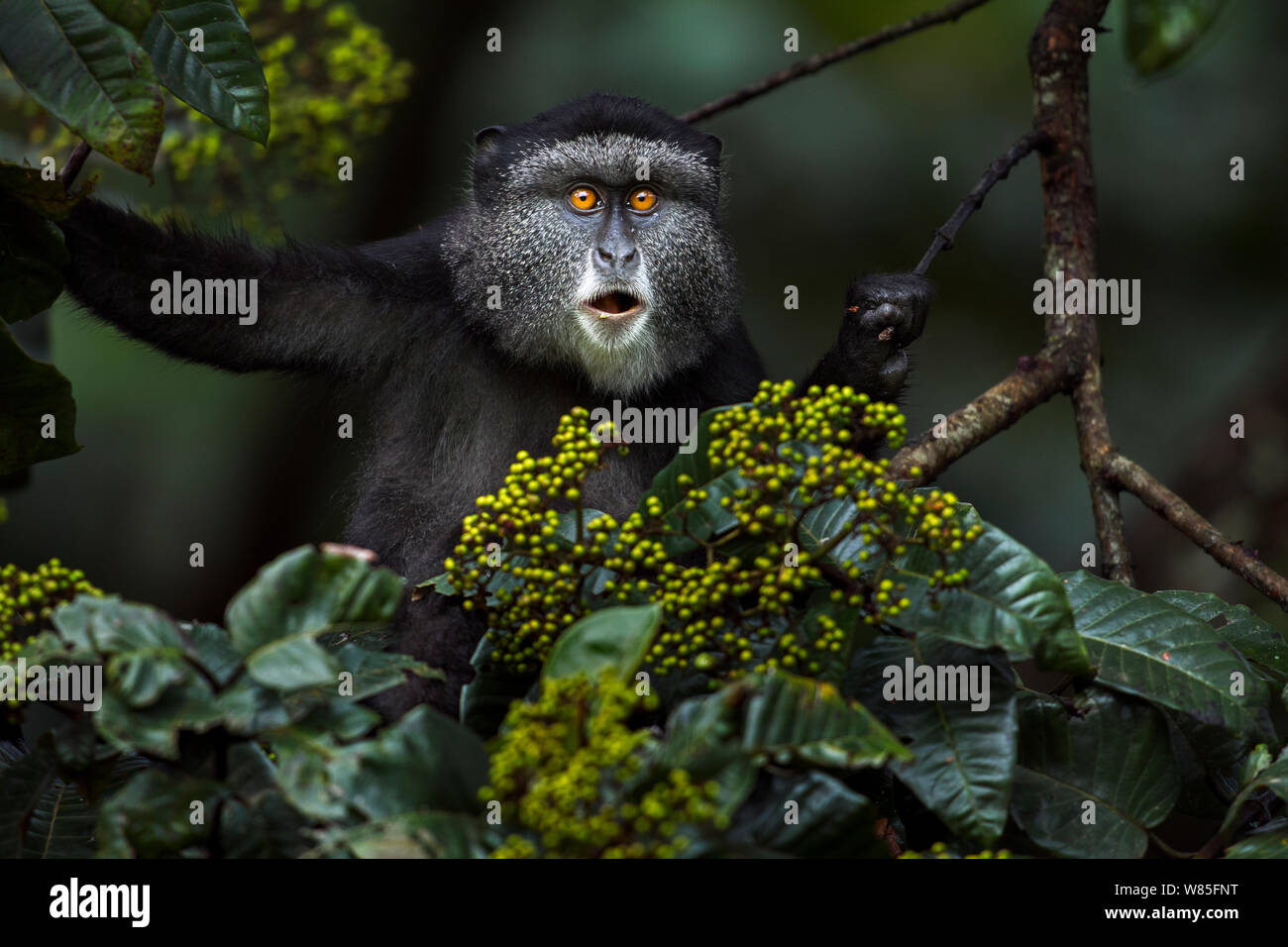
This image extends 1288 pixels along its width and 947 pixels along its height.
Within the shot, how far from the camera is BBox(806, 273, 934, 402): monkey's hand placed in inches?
134

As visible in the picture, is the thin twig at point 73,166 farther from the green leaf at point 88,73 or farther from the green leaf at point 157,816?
the green leaf at point 157,816

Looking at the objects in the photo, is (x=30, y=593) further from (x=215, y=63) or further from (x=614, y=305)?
(x=614, y=305)

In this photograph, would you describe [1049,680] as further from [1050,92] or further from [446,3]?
[446,3]

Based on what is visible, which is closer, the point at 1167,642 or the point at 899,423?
the point at 899,423

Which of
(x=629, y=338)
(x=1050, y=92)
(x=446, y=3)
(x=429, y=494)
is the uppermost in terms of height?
(x=446, y=3)

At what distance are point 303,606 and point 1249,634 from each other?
2018 mm

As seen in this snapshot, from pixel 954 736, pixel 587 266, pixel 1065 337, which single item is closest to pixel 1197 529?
pixel 1065 337

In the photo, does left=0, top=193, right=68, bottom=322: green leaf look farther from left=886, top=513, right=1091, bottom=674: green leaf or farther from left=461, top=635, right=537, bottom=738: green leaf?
left=886, top=513, right=1091, bottom=674: green leaf

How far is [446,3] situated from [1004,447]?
12.4 ft

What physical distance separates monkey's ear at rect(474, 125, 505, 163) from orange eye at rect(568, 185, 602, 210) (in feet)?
0.98

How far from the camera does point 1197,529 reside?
3102 mm

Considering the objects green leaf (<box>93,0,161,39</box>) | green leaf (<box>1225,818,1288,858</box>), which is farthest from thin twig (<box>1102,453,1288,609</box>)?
green leaf (<box>93,0,161,39</box>)

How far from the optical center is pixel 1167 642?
2.41 m
